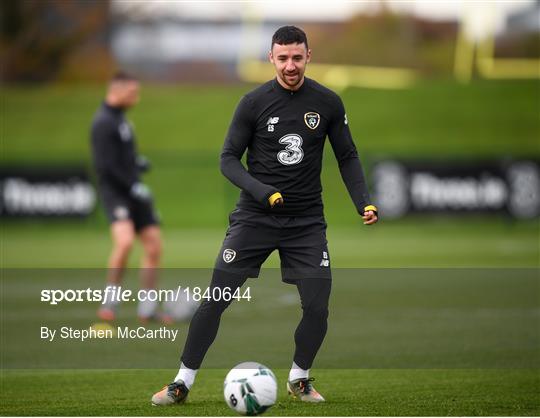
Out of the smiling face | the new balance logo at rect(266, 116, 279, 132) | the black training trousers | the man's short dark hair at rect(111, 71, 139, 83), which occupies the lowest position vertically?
the black training trousers

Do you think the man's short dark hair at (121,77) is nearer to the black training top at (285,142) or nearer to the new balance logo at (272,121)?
the black training top at (285,142)

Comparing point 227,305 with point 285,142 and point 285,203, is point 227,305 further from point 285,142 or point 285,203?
point 285,142

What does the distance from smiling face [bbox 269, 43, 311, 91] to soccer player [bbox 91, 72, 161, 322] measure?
474cm

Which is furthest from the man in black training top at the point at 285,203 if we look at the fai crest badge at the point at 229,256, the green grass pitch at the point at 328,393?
the green grass pitch at the point at 328,393

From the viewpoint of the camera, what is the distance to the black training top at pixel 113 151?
11.5 metres

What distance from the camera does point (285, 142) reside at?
717 centimetres

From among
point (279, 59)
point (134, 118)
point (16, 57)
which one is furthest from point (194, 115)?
point (279, 59)

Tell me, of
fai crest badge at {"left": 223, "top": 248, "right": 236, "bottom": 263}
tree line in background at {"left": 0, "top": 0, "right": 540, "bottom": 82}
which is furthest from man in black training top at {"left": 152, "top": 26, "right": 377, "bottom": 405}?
tree line in background at {"left": 0, "top": 0, "right": 540, "bottom": 82}

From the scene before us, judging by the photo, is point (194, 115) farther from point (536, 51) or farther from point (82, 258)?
point (82, 258)

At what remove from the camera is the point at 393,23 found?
123ft

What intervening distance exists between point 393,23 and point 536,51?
16.5 ft

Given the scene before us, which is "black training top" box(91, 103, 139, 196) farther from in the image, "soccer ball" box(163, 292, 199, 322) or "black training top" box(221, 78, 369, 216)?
"black training top" box(221, 78, 369, 216)

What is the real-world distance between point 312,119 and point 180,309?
16.1 feet

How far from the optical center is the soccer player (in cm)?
1147
